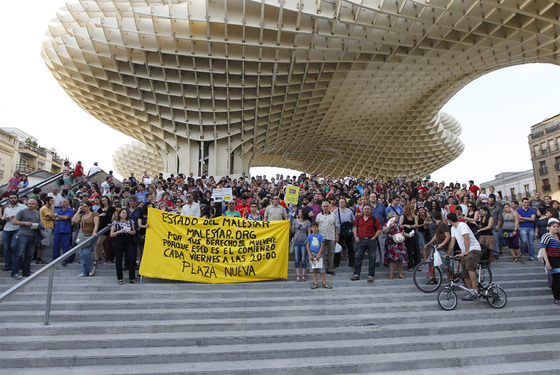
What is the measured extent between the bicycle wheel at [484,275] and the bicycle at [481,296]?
220 millimetres

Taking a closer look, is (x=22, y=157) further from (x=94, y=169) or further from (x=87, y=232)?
(x=87, y=232)

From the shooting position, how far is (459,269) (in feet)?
23.3

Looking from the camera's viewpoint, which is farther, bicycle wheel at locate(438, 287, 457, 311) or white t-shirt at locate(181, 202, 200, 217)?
white t-shirt at locate(181, 202, 200, 217)

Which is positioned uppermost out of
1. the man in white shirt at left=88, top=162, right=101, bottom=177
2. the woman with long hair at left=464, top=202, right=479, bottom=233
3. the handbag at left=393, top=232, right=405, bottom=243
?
the man in white shirt at left=88, top=162, right=101, bottom=177

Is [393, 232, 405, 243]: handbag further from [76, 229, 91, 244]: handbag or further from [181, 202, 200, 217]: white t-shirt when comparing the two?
[76, 229, 91, 244]: handbag

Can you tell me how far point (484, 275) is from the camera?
23.1ft

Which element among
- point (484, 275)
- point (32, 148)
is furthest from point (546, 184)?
point (32, 148)

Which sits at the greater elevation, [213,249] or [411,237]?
[411,237]

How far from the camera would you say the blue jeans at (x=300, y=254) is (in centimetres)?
753

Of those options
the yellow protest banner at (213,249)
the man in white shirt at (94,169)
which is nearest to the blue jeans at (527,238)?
the yellow protest banner at (213,249)

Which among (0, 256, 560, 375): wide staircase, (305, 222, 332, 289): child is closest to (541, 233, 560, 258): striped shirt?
(0, 256, 560, 375): wide staircase

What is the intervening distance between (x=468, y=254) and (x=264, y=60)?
64.5 feet

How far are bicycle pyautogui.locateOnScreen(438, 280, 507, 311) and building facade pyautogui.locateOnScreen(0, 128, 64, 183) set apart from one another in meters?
41.0

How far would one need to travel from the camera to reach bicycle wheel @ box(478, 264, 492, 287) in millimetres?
6789
